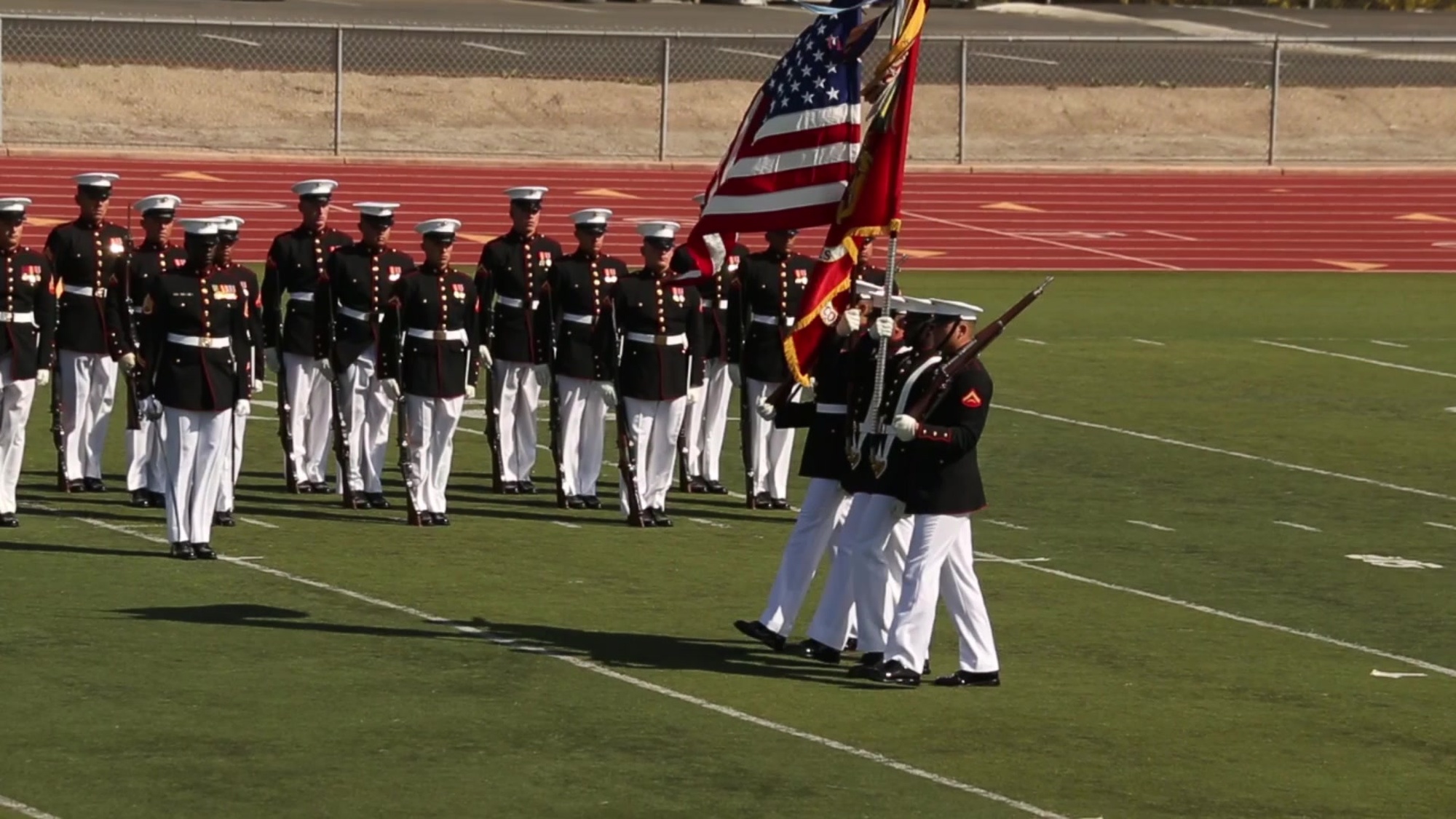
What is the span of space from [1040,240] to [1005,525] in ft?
52.4

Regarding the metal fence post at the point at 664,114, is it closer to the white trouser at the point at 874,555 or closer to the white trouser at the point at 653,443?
the white trouser at the point at 653,443

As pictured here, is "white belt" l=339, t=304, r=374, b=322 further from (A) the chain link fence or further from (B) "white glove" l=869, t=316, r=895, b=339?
(A) the chain link fence

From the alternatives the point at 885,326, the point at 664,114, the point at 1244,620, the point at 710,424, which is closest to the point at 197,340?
the point at 710,424

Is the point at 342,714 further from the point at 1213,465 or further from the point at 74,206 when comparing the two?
the point at 74,206

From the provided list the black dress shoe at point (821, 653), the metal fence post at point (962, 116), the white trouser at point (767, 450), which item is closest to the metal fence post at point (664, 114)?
the metal fence post at point (962, 116)

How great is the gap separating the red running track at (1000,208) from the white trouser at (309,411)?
38.9 ft

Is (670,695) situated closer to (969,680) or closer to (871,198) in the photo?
(969,680)

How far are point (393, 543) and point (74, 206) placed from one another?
15.9 m

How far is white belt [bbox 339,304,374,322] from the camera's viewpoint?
17.2m

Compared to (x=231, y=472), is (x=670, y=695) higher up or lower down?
lower down

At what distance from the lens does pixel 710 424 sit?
18.1m

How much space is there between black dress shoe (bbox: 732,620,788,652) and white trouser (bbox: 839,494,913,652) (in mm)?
412

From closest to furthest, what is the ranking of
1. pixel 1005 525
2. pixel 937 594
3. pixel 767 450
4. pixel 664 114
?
pixel 937 594
pixel 1005 525
pixel 767 450
pixel 664 114

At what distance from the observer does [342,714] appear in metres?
11.7
